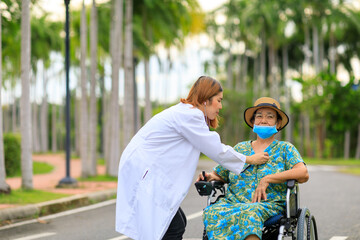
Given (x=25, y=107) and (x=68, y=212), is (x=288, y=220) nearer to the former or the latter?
(x=68, y=212)

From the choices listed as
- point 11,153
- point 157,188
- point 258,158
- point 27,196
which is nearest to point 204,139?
point 157,188

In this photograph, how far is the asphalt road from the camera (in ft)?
24.7

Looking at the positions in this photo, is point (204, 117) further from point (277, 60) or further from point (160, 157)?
point (277, 60)

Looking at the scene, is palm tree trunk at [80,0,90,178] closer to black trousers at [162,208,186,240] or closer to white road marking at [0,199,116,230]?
white road marking at [0,199,116,230]

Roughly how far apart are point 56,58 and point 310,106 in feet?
88.4

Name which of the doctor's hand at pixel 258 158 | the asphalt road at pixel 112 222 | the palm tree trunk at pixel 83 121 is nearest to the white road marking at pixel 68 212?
the asphalt road at pixel 112 222

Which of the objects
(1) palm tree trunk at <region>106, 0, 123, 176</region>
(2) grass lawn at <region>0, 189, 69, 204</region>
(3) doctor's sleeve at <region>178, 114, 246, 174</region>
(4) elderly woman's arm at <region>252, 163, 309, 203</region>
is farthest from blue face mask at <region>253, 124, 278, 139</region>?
(1) palm tree trunk at <region>106, 0, 123, 176</region>

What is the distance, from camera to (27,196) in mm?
11000

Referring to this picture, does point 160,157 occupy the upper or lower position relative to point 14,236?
upper

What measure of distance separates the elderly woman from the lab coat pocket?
72cm

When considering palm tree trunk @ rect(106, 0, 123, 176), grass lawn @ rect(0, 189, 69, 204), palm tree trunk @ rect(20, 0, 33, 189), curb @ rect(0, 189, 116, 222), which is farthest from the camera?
palm tree trunk @ rect(106, 0, 123, 176)

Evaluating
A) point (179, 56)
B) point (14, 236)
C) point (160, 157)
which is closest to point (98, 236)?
point (14, 236)

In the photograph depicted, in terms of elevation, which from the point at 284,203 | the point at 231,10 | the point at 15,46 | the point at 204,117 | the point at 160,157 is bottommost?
the point at 284,203

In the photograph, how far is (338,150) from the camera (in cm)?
5553
